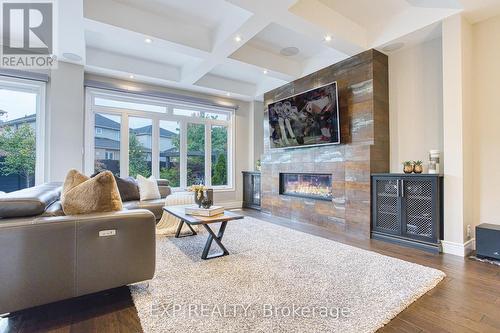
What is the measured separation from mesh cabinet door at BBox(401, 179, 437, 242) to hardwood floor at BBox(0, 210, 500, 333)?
2.79 ft

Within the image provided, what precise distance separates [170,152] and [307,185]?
3.04 metres

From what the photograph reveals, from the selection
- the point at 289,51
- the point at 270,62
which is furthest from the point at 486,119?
the point at 270,62

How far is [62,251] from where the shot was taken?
170 centimetres

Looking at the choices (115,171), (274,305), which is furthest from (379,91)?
(115,171)

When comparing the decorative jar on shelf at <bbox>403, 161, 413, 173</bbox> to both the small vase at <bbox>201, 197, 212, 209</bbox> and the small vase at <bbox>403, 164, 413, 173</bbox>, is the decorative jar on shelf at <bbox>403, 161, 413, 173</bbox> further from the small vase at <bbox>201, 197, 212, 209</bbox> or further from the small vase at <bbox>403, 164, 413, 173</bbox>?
the small vase at <bbox>201, 197, 212, 209</bbox>

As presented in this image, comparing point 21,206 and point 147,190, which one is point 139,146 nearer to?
point 147,190

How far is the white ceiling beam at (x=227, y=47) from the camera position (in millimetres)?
3201

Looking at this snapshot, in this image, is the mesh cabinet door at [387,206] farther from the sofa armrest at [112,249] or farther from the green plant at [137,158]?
the green plant at [137,158]

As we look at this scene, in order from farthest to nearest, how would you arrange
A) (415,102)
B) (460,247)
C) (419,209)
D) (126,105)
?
(126,105)
(415,102)
(419,209)
(460,247)

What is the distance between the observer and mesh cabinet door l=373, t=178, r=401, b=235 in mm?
3474

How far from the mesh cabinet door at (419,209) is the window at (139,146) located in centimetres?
464

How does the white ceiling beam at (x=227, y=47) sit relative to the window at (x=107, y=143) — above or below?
above

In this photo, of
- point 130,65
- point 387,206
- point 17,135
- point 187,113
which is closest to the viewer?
point 387,206

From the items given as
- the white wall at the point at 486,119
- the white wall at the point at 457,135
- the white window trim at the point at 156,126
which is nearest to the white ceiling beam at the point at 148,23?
the white window trim at the point at 156,126
